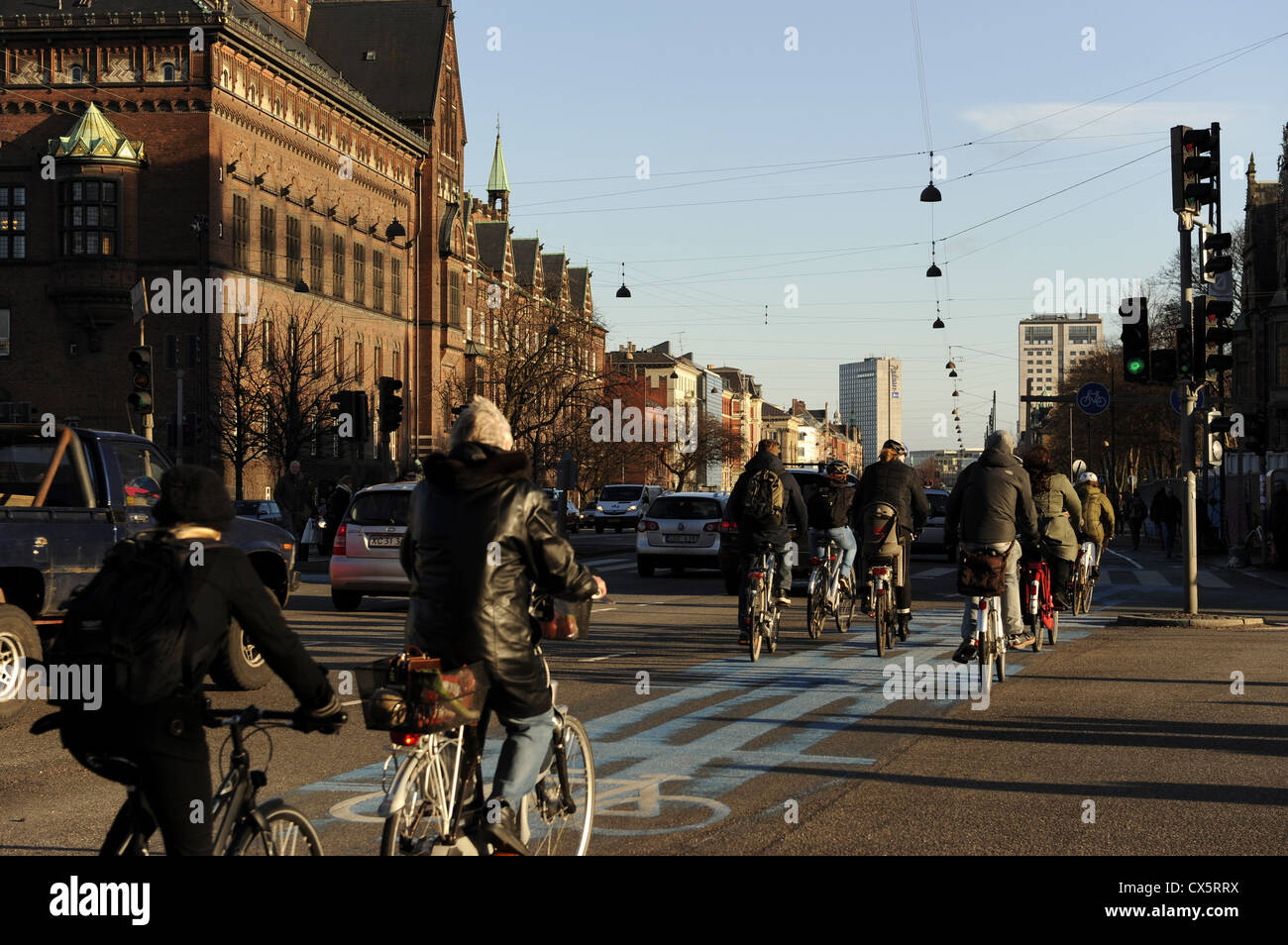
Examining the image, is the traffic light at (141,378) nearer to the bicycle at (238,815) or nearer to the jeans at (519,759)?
the jeans at (519,759)

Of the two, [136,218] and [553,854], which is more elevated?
[136,218]

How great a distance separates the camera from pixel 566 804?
18.4 feet

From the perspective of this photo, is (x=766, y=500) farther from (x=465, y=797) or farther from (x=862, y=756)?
(x=465, y=797)

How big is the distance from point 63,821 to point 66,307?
155 feet

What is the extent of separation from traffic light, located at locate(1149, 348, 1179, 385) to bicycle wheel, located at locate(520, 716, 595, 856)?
48.5 ft

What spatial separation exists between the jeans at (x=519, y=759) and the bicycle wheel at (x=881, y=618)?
9.55 metres

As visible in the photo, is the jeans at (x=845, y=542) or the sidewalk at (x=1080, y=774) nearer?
the sidewalk at (x=1080, y=774)

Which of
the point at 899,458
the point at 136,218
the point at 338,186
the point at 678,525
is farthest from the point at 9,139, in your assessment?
the point at 899,458

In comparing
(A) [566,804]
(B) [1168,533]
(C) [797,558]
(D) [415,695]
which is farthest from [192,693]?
(B) [1168,533]

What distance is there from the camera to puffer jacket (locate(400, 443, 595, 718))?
4980 mm

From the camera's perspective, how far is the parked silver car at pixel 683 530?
1070 inches

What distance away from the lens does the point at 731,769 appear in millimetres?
8375

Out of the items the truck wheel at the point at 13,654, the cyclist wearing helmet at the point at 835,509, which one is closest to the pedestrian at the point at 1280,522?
the cyclist wearing helmet at the point at 835,509

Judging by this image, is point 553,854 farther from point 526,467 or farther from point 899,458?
point 899,458
